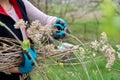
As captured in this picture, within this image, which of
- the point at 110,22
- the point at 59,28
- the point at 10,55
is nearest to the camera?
the point at 110,22

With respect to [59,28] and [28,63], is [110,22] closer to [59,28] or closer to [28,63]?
[28,63]

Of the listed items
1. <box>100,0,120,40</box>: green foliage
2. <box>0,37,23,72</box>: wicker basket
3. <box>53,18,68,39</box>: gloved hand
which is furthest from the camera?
<box>53,18,68,39</box>: gloved hand

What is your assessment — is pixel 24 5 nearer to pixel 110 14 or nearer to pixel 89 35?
pixel 110 14

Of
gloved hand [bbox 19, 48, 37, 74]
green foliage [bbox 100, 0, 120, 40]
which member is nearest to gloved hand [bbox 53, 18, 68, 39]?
gloved hand [bbox 19, 48, 37, 74]

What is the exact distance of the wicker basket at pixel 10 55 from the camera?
1673 millimetres

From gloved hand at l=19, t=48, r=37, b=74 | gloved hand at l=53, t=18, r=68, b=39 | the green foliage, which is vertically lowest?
gloved hand at l=19, t=48, r=37, b=74

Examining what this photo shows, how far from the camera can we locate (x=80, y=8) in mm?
10734

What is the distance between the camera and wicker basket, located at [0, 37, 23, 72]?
1673 millimetres

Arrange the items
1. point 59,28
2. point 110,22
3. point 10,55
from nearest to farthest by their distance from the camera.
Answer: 1. point 110,22
2. point 10,55
3. point 59,28

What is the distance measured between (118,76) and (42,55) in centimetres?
275

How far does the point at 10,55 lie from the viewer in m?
1.68

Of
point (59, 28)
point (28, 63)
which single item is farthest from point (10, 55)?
point (59, 28)

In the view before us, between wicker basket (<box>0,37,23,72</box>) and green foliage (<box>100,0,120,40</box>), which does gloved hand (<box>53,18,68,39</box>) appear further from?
green foliage (<box>100,0,120,40</box>)

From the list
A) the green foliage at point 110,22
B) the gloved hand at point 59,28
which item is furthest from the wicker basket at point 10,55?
the green foliage at point 110,22
